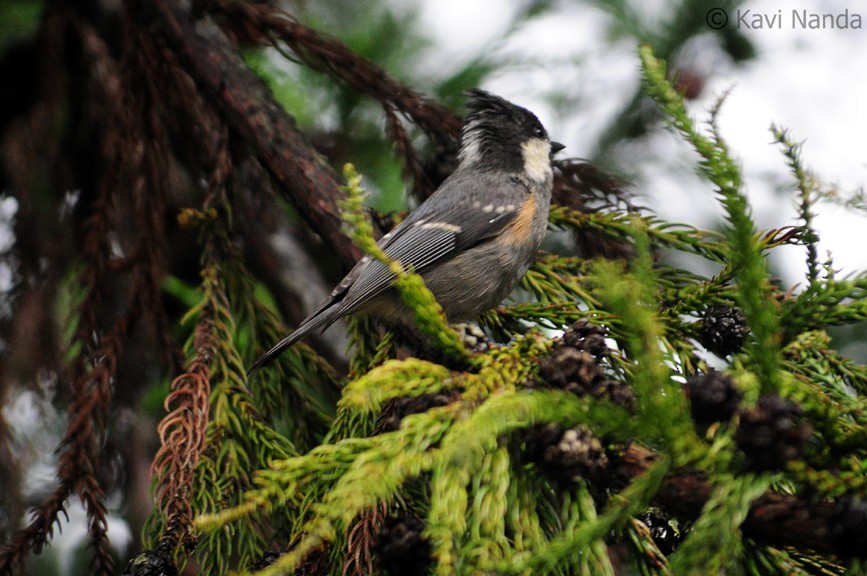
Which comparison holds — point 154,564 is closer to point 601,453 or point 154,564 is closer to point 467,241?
point 601,453

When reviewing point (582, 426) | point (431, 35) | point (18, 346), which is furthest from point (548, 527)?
point (431, 35)

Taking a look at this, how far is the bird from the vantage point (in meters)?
2.53

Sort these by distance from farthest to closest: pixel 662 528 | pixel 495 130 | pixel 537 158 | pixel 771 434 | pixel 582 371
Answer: pixel 495 130 → pixel 537 158 → pixel 662 528 → pixel 582 371 → pixel 771 434

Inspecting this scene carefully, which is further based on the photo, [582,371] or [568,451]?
[582,371]

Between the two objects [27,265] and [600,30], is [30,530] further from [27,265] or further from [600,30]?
[600,30]

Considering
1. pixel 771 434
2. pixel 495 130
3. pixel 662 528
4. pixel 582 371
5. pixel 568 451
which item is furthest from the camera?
pixel 495 130

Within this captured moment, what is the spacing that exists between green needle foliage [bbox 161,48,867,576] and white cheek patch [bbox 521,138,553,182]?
1.33m

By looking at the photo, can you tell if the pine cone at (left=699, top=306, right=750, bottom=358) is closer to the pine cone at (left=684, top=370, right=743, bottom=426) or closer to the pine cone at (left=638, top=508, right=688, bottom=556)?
the pine cone at (left=638, top=508, right=688, bottom=556)

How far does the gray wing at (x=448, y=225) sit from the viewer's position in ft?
8.96

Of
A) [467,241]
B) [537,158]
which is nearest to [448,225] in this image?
[467,241]

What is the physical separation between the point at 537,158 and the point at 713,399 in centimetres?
205

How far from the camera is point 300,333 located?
88.8 inches

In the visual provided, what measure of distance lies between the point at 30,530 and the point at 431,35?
111 inches

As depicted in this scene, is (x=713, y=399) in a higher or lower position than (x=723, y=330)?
higher
